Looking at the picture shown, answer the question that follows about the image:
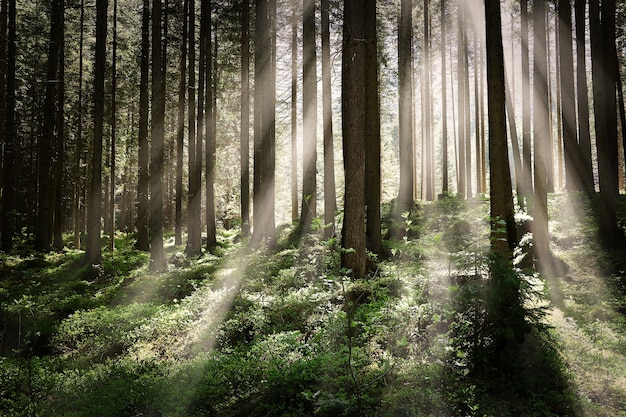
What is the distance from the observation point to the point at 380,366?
5629mm

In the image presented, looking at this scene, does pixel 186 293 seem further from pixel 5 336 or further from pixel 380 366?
pixel 380 366

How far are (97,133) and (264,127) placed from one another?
6.25m

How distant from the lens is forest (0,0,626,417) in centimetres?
547

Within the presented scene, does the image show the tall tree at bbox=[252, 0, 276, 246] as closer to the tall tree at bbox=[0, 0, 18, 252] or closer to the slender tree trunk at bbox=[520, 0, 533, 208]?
the slender tree trunk at bbox=[520, 0, 533, 208]

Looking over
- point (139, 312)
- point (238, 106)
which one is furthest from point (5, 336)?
point (238, 106)

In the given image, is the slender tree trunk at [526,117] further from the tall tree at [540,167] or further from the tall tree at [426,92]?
the tall tree at [426,92]

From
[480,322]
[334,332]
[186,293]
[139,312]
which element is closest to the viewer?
[480,322]

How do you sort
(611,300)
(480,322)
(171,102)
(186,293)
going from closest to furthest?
(480,322) → (611,300) → (186,293) → (171,102)

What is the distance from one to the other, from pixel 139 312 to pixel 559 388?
29.1ft

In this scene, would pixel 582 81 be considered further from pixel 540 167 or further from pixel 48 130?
pixel 48 130

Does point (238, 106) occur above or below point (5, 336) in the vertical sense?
above

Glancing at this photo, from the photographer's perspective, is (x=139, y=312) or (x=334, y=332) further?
(x=139, y=312)

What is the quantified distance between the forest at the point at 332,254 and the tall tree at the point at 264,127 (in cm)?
10

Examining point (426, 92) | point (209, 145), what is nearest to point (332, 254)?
point (209, 145)
